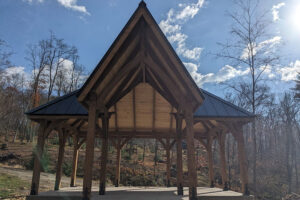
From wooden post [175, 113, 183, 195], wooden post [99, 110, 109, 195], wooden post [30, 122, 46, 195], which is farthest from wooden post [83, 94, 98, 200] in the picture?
wooden post [30, 122, 46, 195]

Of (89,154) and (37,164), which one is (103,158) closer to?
(37,164)

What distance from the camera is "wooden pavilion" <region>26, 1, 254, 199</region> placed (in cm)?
546

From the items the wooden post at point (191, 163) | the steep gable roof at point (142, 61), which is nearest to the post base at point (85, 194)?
the steep gable roof at point (142, 61)

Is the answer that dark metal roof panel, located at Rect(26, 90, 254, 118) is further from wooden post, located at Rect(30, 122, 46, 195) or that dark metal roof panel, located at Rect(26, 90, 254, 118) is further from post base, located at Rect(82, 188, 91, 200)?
post base, located at Rect(82, 188, 91, 200)

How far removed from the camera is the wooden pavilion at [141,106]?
215 inches

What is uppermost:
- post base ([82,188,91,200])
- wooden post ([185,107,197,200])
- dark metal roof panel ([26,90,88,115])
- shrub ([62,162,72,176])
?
dark metal roof panel ([26,90,88,115])

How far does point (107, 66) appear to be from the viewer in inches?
227

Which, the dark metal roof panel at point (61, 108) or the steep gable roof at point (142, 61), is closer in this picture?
the steep gable roof at point (142, 61)

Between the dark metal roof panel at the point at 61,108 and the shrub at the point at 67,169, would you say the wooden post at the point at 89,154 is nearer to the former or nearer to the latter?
the dark metal roof panel at the point at 61,108

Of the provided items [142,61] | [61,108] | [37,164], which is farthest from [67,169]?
[142,61]

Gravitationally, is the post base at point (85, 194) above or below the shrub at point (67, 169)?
above

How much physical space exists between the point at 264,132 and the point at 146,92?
3499 cm

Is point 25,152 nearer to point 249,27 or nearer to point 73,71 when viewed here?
point 73,71

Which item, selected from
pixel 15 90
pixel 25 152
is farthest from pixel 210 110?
pixel 15 90
